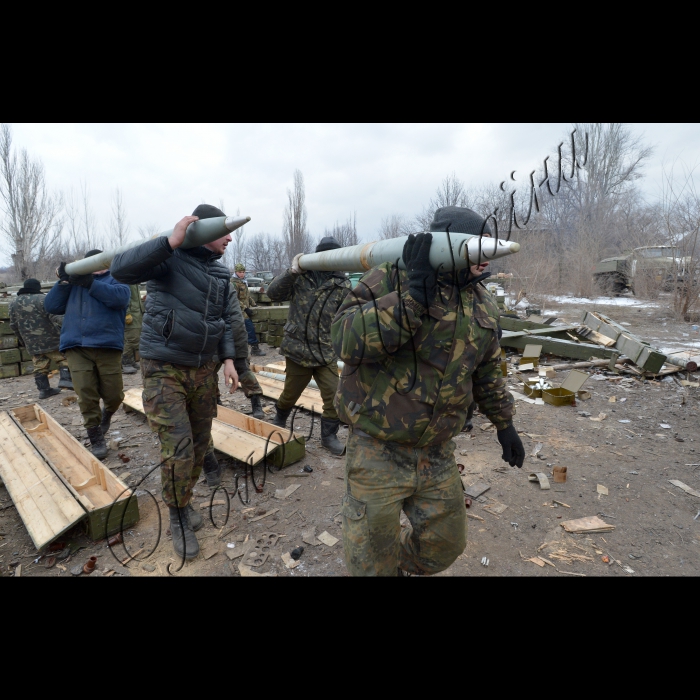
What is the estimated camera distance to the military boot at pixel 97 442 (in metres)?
4.59

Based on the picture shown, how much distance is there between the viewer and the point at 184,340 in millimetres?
2875

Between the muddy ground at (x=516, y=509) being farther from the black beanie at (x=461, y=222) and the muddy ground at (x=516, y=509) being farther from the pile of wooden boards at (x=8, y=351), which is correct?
the pile of wooden boards at (x=8, y=351)

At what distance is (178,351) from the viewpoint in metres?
2.87

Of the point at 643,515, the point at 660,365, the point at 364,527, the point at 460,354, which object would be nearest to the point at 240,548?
the point at 364,527

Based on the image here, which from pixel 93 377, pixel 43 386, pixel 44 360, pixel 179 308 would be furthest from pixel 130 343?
pixel 179 308

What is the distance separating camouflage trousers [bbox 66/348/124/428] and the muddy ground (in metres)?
0.63

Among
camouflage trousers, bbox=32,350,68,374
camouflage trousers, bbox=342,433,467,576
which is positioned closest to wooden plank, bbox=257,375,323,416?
camouflage trousers, bbox=342,433,467,576

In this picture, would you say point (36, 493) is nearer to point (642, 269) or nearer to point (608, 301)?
point (642, 269)

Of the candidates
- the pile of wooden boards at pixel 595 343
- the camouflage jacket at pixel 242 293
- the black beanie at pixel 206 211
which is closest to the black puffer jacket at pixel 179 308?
the black beanie at pixel 206 211

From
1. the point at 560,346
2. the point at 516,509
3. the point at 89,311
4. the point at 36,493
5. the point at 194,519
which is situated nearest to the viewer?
the point at 194,519

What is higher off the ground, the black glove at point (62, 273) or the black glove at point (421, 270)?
the black glove at point (421, 270)

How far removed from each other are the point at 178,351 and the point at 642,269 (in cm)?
1719

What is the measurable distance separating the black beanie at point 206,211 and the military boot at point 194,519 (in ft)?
6.93

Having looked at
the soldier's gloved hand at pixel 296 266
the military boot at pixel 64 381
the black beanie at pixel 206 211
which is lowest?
the military boot at pixel 64 381
